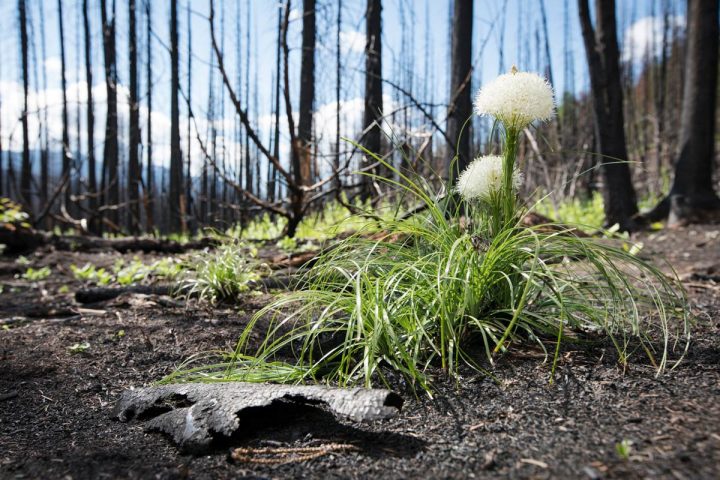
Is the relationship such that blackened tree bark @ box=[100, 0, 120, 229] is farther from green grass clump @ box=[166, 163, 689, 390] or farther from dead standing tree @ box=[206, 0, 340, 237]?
green grass clump @ box=[166, 163, 689, 390]

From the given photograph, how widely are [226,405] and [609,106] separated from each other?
7.14 metres

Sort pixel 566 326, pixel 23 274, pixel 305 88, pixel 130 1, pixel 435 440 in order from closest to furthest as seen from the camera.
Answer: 1. pixel 435 440
2. pixel 566 326
3. pixel 23 274
4. pixel 305 88
5. pixel 130 1

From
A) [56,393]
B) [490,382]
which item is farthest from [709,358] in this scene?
[56,393]

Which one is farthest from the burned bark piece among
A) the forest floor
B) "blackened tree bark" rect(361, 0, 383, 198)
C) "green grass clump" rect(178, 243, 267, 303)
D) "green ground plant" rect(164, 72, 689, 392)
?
"blackened tree bark" rect(361, 0, 383, 198)

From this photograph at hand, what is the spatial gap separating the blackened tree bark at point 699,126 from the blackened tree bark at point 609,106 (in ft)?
1.98

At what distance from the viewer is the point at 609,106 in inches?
274

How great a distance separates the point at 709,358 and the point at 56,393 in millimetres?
2351

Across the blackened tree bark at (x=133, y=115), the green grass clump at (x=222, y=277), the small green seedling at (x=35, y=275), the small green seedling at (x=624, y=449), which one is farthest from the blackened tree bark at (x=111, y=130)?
the small green seedling at (x=624, y=449)

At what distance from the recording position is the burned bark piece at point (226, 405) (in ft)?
4.31

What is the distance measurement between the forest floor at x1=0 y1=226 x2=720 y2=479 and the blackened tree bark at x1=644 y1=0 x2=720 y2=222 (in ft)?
15.7

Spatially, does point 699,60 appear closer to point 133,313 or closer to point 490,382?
point 490,382

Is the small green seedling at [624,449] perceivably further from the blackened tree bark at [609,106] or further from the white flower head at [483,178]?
the blackened tree bark at [609,106]

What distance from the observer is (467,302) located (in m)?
1.76

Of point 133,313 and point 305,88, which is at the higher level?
point 305,88
